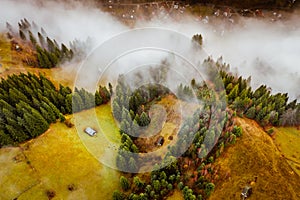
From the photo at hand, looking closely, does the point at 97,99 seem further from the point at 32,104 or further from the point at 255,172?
the point at 255,172

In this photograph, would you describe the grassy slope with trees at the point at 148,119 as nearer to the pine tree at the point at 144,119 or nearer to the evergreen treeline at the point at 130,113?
the pine tree at the point at 144,119

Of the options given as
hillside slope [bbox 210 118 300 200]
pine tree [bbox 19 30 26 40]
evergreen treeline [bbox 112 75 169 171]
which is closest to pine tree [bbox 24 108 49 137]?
evergreen treeline [bbox 112 75 169 171]

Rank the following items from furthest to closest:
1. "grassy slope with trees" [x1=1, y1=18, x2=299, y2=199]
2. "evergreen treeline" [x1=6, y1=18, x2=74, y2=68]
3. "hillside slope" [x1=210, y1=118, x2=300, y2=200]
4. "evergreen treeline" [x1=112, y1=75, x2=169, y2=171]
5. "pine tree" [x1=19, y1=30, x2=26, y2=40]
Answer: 1. "pine tree" [x1=19, y1=30, x2=26, y2=40]
2. "evergreen treeline" [x1=6, y1=18, x2=74, y2=68]
3. "evergreen treeline" [x1=112, y1=75, x2=169, y2=171]
4. "grassy slope with trees" [x1=1, y1=18, x2=299, y2=199]
5. "hillside slope" [x1=210, y1=118, x2=300, y2=200]

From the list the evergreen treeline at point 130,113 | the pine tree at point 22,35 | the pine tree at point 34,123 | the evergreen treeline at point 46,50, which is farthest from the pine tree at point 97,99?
the pine tree at point 22,35

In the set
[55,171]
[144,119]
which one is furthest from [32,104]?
[144,119]

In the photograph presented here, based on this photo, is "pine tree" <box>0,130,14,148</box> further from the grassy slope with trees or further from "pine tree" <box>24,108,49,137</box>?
"pine tree" <box>24,108,49,137</box>

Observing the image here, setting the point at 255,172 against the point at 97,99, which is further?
the point at 97,99
